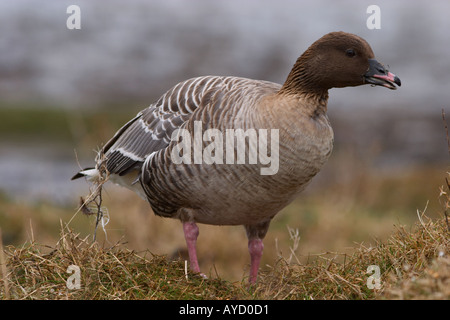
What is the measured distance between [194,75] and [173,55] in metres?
2.49

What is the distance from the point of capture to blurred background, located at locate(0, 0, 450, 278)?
1010 cm

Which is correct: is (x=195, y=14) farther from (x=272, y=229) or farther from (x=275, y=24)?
(x=272, y=229)

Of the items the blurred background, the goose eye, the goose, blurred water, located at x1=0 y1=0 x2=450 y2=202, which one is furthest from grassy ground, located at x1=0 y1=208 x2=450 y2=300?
blurred water, located at x1=0 y1=0 x2=450 y2=202

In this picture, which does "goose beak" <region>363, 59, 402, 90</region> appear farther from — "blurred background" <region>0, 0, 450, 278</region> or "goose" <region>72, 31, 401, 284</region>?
"blurred background" <region>0, 0, 450, 278</region>

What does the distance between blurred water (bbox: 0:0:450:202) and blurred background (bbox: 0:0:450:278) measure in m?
0.07

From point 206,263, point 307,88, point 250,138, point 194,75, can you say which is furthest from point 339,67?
point 194,75

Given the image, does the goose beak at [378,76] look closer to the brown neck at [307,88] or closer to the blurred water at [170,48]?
the brown neck at [307,88]

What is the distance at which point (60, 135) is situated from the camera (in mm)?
18859

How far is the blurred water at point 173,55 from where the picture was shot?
827 inches

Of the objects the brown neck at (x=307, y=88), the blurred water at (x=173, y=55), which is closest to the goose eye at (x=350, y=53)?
the brown neck at (x=307, y=88)

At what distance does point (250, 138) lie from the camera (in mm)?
5410

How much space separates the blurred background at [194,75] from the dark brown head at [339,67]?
3.97 meters

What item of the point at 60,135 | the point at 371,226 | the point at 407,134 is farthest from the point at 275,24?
the point at 371,226

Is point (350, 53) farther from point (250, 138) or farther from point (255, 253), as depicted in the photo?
point (255, 253)
